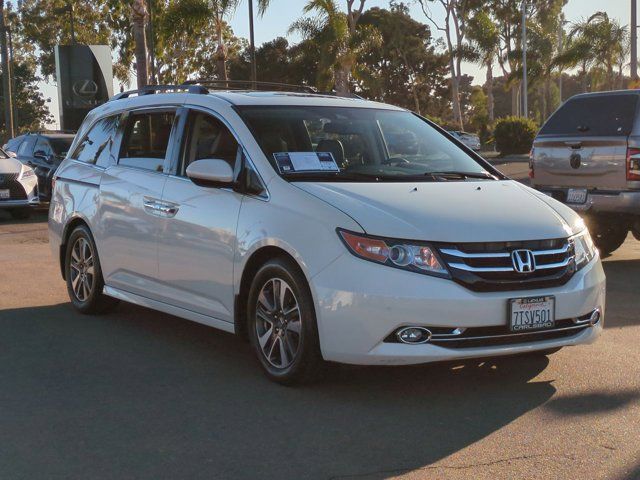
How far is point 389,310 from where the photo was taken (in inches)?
205

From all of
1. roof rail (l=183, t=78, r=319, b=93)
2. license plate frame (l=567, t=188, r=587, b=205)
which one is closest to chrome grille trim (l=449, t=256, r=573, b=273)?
roof rail (l=183, t=78, r=319, b=93)

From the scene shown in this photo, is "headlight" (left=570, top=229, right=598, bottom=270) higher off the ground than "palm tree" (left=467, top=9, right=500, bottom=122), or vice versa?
"palm tree" (left=467, top=9, right=500, bottom=122)

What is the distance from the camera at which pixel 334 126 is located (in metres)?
6.78

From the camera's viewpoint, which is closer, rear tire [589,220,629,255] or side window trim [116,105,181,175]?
side window trim [116,105,181,175]

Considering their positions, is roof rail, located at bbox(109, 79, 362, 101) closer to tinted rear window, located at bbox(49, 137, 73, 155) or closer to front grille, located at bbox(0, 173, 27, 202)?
front grille, located at bbox(0, 173, 27, 202)

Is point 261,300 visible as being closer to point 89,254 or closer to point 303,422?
point 303,422

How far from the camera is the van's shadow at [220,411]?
448cm

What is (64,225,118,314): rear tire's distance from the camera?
7.92 metres

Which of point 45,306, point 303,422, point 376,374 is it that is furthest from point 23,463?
point 45,306

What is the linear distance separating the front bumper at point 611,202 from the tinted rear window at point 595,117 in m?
0.65

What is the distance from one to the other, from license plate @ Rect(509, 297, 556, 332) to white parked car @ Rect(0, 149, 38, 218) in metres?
14.3

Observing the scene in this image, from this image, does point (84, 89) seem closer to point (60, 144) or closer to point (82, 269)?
point (60, 144)

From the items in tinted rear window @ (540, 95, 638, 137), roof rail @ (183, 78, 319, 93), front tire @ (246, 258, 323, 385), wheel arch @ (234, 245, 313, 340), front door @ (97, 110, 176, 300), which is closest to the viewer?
front tire @ (246, 258, 323, 385)

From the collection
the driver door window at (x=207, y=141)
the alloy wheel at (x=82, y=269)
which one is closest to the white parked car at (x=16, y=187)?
the alloy wheel at (x=82, y=269)
